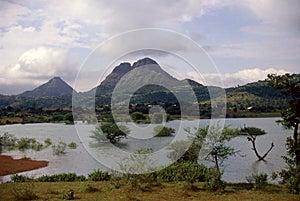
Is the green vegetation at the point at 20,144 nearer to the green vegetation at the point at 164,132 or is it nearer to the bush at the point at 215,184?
the green vegetation at the point at 164,132

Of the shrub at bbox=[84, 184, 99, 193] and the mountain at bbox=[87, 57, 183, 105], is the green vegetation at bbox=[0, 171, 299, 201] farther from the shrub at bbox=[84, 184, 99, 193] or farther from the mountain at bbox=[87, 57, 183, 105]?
the mountain at bbox=[87, 57, 183, 105]

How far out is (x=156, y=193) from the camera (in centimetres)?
1245

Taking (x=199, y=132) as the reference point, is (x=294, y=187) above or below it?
below

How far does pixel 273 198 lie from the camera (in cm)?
1145

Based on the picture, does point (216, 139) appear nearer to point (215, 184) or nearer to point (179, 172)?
point (179, 172)

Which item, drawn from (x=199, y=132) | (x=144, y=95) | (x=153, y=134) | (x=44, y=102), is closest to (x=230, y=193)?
(x=199, y=132)

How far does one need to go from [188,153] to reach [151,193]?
6902mm

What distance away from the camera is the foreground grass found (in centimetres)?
1160

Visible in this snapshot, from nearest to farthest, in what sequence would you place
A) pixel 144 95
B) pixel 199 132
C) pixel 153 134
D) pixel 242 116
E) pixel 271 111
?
pixel 199 132, pixel 153 134, pixel 271 111, pixel 242 116, pixel 144 95

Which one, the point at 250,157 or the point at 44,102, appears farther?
the point at 44,102

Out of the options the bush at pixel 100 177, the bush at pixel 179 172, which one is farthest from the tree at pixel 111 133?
the bush at pixel 179 172

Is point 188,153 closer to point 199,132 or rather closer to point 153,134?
point 199,132

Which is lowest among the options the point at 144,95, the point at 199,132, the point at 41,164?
the point at 41,164

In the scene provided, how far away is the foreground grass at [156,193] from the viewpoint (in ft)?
38.1
